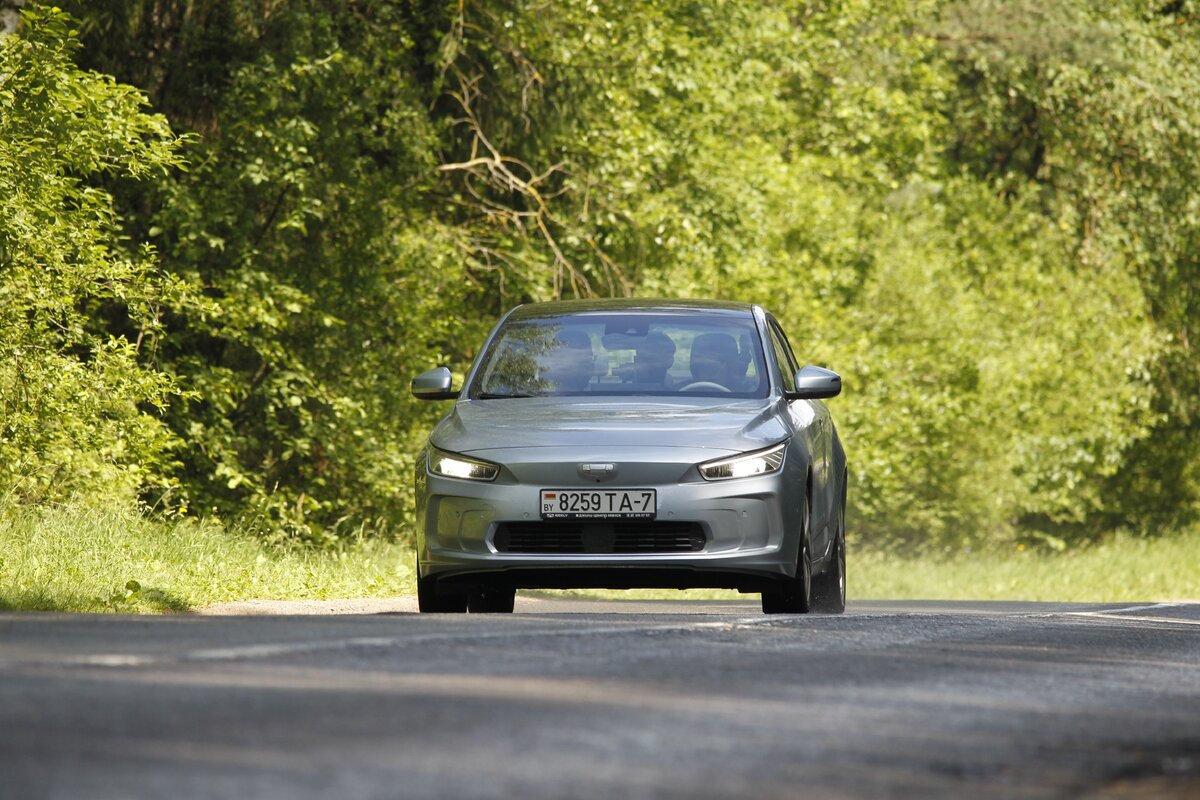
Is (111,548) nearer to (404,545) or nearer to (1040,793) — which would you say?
(404,545)

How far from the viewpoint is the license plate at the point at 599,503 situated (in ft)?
34.0

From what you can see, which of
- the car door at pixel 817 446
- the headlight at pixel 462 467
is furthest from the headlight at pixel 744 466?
the headlight at pixel 462 467

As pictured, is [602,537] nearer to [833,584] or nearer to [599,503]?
[599,503]

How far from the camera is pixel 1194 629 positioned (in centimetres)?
1168

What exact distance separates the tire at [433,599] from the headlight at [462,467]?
1.95 ft

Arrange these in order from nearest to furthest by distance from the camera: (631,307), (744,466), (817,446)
Answer: 1. (744,466)
2. (817,446)
3. (631,307)

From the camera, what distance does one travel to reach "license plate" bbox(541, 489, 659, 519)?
10.4 m

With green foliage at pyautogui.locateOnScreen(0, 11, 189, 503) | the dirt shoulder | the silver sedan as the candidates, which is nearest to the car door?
the silver sedan

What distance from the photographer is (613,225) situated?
22.9m

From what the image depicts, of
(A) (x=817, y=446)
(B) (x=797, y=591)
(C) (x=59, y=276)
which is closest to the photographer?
(B) (x=797, y=591)

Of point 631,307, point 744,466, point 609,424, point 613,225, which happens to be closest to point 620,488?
point 609,424

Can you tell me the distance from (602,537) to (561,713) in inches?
185

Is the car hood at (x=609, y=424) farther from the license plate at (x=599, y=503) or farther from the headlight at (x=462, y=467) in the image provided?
the license plate at (x=599, y=503)

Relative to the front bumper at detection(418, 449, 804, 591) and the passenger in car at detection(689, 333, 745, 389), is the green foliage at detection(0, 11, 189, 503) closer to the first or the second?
the passenger in car at detection(689, 333, 745, 389)
